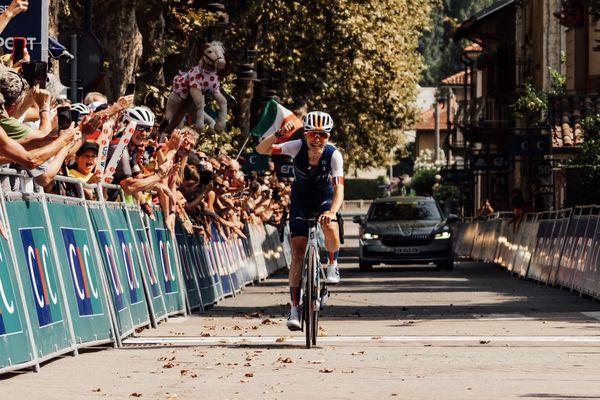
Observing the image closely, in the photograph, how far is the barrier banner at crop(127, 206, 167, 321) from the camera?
18109 mm

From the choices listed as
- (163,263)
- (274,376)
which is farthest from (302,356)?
(163,263)

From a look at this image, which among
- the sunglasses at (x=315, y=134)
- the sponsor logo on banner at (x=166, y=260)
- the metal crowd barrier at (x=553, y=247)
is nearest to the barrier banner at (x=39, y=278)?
the sunglasses at (x=315, y=134)

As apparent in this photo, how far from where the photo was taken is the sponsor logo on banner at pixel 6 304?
11812 mm

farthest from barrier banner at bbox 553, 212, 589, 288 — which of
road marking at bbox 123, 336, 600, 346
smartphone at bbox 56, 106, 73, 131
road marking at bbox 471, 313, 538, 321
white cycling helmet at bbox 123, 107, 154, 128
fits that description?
smartphone at bbox 56, 106, 73, 131

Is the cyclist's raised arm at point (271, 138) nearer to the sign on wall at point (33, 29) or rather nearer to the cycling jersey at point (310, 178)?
the cycling jersey at point (310, 178)

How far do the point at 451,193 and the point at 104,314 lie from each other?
83.9 meters

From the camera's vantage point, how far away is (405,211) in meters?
41.3

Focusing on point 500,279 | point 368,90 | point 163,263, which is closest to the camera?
point 163,263

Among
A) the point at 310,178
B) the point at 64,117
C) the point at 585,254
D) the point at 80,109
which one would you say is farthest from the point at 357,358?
the point at 585,254

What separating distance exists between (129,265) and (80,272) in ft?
8.58

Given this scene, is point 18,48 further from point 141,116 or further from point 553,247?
point 553,247

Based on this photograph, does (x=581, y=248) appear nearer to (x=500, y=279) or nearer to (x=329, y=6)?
(x=500, y=279)

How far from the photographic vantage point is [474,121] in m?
66.8

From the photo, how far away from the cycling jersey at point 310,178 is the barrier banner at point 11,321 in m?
4.40
